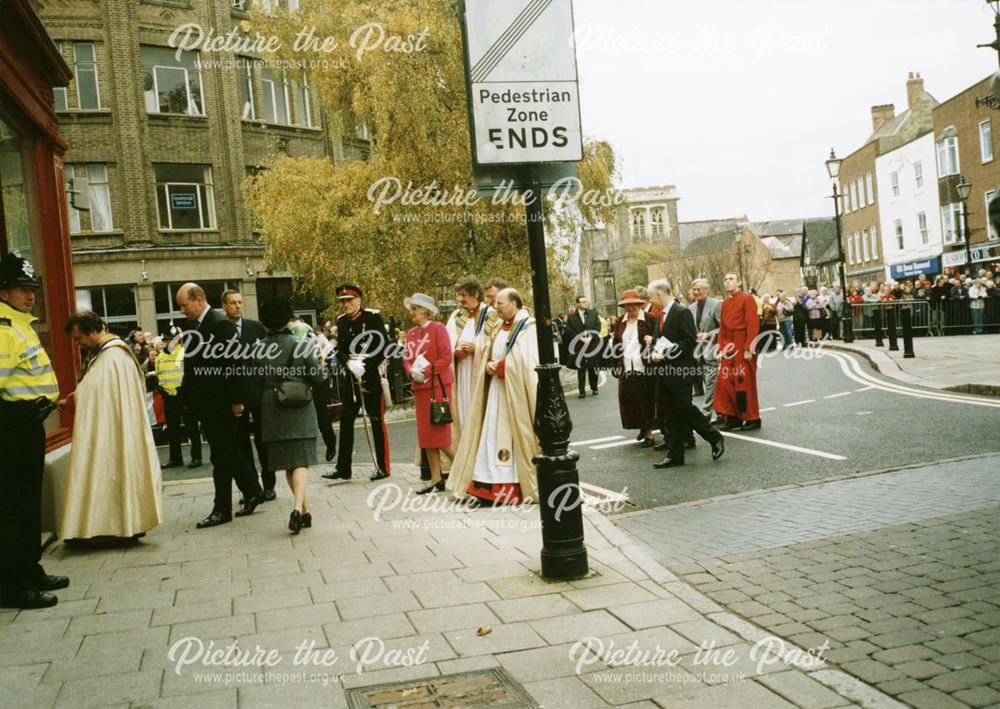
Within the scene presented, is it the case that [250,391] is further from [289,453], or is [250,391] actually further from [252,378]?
[289,453]

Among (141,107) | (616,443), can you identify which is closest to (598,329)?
(616,443)

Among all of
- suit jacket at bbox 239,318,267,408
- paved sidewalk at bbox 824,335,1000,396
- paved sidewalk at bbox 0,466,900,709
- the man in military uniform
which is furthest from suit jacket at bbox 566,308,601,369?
paved sidewalk at bbox 0,466,900,709

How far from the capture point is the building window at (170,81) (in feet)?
92.9

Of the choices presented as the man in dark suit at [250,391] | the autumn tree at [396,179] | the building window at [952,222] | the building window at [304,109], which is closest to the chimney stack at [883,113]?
the building window at [952,222]

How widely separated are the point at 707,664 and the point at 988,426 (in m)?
7.19

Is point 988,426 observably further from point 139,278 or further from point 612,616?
point 139,278

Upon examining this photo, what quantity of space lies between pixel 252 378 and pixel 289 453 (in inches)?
53.7

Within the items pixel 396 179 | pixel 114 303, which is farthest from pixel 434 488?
pixel 114 303

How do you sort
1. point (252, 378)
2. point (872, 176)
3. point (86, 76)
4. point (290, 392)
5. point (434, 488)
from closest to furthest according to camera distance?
point (290, 392) → point (252, 378) → point (434, 488) → point (86, 76) → point (872, 176)

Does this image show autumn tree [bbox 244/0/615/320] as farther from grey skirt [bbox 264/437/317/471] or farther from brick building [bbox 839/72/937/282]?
brick building [bbox 839/72/937/282]

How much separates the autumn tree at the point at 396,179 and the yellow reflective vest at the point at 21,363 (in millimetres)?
13695

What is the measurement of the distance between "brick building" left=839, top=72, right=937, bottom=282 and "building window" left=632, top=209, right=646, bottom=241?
58995 mm

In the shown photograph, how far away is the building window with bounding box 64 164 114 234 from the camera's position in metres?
27.2

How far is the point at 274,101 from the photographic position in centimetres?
3119
